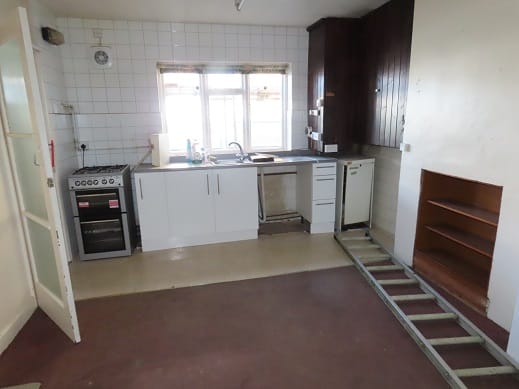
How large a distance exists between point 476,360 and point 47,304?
295 cm

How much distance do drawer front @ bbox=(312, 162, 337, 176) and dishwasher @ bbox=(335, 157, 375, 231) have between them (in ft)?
0.29

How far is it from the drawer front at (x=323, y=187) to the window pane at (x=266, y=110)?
3.04ft

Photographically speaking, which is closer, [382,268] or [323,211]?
[382,268]

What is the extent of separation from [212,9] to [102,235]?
8.77ft

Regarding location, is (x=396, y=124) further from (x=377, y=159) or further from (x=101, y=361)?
(x=101, y=361)

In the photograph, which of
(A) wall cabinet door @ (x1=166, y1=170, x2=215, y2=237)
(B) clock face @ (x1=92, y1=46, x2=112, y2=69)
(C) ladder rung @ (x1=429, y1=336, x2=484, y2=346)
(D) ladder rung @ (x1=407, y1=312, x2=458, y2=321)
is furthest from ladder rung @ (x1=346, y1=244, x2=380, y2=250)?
(B) clock face @ (x1=92, y1=46, x2=112, y2=69)

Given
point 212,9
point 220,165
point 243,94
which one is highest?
point 212,9

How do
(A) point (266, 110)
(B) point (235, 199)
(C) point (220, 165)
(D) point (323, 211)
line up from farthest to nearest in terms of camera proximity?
(A) point (266, 110), (D) point (323, 211), (B) point (235, 199), (C) point (220, 165)

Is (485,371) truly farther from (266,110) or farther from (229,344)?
(266,110)

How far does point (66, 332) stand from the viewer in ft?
7.20

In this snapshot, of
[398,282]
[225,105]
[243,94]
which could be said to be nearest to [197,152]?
[225,105]

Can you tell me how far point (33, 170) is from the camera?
2.10 meters

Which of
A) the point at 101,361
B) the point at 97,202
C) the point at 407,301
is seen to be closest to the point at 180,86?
the point at 97,202

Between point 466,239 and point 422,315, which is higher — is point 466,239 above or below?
above
